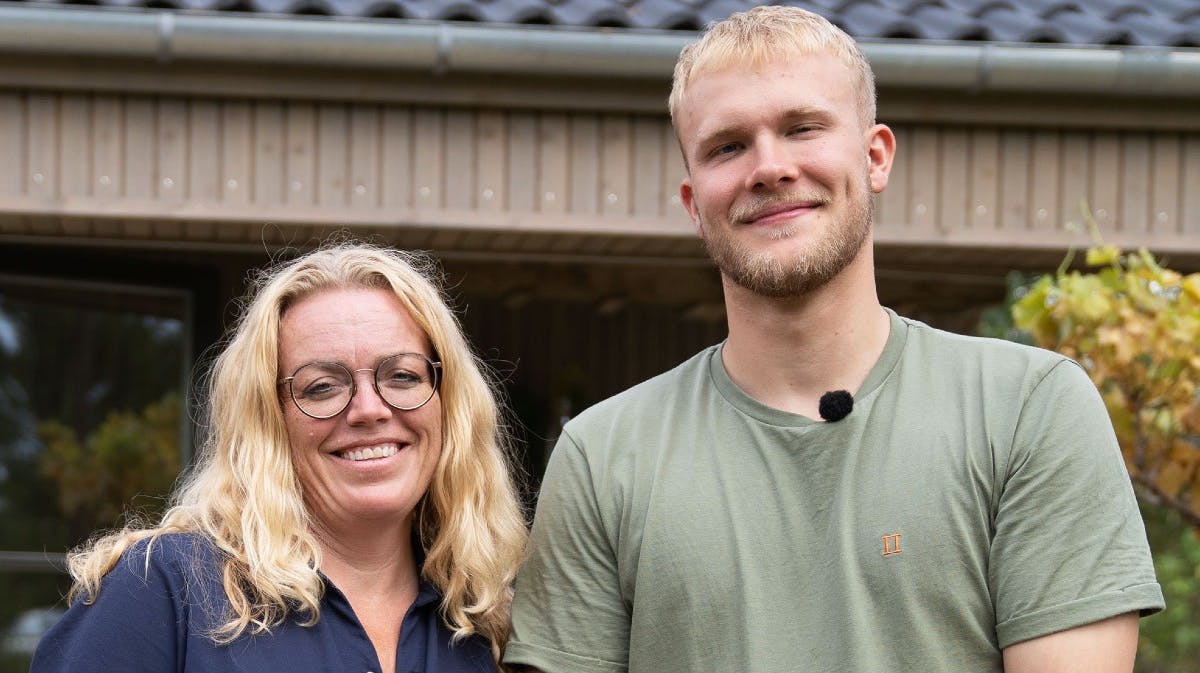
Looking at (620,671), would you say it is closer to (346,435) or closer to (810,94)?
(346,435)

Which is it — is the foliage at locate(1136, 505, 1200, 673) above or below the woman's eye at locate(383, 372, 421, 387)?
below

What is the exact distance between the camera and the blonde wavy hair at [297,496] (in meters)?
2.58

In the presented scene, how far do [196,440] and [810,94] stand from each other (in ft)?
12.2

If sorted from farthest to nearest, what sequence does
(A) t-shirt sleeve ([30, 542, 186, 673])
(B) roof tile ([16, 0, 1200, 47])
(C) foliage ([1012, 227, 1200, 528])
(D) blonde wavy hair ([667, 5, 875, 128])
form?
(B) roof tile ([16, 0, 1200, 47])
(C) foliage ([1012, 227, 1200, 528])
(D) blonde wavy hair ([667, 5, 875, 128])
(A) t-shirt sleeve ([30, 542, 186, 673])

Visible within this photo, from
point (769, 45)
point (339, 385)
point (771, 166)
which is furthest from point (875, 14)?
point (339, 385)

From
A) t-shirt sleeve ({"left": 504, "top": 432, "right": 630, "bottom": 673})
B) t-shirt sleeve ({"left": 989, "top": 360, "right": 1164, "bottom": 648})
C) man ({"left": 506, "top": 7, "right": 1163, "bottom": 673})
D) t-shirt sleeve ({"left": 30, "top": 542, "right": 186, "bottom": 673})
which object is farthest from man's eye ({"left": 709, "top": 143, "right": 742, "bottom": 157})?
t-shirt sleeve ({"left": 30, "top": 542, "right": 186, "bottom": 673})

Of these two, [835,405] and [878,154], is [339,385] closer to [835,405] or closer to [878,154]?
[835,405]

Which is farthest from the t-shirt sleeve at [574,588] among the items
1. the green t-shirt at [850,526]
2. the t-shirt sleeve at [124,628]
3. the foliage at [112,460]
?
the foliage at [112,460]

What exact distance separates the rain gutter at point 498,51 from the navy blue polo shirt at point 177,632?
225 cm

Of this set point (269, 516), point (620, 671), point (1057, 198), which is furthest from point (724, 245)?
point (1057, 198)

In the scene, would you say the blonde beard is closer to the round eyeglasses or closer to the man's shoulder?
the man's shoulder

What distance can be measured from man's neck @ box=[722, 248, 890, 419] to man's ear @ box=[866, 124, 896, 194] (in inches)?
6.0

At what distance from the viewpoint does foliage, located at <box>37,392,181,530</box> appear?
5.79 m

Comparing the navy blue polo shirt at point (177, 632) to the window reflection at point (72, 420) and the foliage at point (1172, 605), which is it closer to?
the window reflection at point (72, 420)
